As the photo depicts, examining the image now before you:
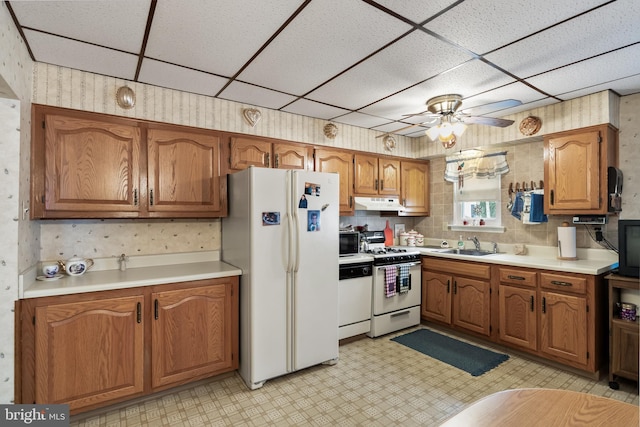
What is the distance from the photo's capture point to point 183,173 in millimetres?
2812

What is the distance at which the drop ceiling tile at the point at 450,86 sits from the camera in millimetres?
2436

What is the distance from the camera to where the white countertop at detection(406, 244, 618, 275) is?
8.96ft

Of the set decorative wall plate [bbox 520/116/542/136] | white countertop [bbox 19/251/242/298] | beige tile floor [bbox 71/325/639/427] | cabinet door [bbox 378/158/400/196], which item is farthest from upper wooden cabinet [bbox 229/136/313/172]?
decorative wall plate [bbox 520/116/542/136]

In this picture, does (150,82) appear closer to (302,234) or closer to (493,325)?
(302,234)

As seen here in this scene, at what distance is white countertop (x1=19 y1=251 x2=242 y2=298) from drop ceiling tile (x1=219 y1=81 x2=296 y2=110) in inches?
59.8

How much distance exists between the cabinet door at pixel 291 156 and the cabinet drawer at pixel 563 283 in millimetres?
2494

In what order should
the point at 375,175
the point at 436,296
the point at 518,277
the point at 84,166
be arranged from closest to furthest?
the point at 84,166 < the point at 518,277 < the point at 436,296 < the point at 375,175

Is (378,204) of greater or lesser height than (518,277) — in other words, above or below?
above

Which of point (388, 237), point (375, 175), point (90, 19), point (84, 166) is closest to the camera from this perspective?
point (90, 19)

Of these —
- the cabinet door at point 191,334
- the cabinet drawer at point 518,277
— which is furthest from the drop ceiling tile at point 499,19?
the cabinet door at point 191,334

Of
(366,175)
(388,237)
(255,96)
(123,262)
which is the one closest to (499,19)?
(255,96)

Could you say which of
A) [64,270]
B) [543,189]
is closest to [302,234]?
[64,270]

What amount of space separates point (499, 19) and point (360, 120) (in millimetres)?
2024

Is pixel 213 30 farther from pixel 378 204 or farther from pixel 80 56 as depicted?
pixel 378 204
